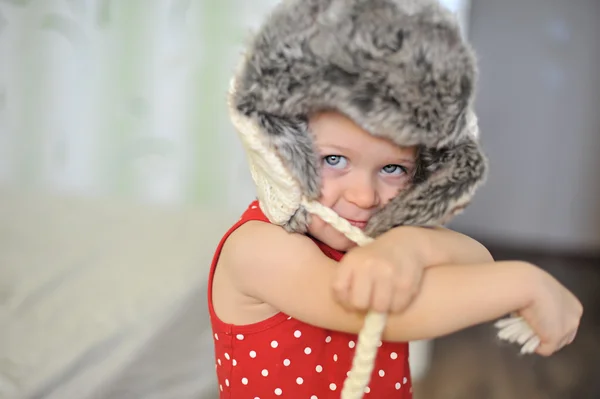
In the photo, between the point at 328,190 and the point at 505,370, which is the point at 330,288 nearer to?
the point at 328,190

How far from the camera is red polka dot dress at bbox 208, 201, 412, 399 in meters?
0.68

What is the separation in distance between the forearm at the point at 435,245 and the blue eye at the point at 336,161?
0.08 meters

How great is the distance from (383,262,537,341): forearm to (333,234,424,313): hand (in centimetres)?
1

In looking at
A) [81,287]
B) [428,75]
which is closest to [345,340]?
[428,75]

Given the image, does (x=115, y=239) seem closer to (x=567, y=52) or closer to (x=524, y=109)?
(x=524, y=109)

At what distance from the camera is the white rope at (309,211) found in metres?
0.53

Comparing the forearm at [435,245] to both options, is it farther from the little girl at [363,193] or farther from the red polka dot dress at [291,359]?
the red polka dot dress at [291,359]

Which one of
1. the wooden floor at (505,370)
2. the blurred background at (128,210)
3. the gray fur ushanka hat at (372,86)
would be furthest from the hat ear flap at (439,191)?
the wooden floor at (505,370)

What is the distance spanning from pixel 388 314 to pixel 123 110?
126 centimetres

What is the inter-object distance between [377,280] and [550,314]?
16 cm

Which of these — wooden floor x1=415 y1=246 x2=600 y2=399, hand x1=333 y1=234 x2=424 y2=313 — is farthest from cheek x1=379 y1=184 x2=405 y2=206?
wooden floor x1=415 y1=246 x2=600 y2=399

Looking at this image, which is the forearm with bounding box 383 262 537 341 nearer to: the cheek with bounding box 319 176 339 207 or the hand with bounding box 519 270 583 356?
the hand with bounding box 519 270 583 356

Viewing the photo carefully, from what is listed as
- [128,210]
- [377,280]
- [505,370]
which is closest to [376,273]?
[377,280]

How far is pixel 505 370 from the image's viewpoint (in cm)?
147
